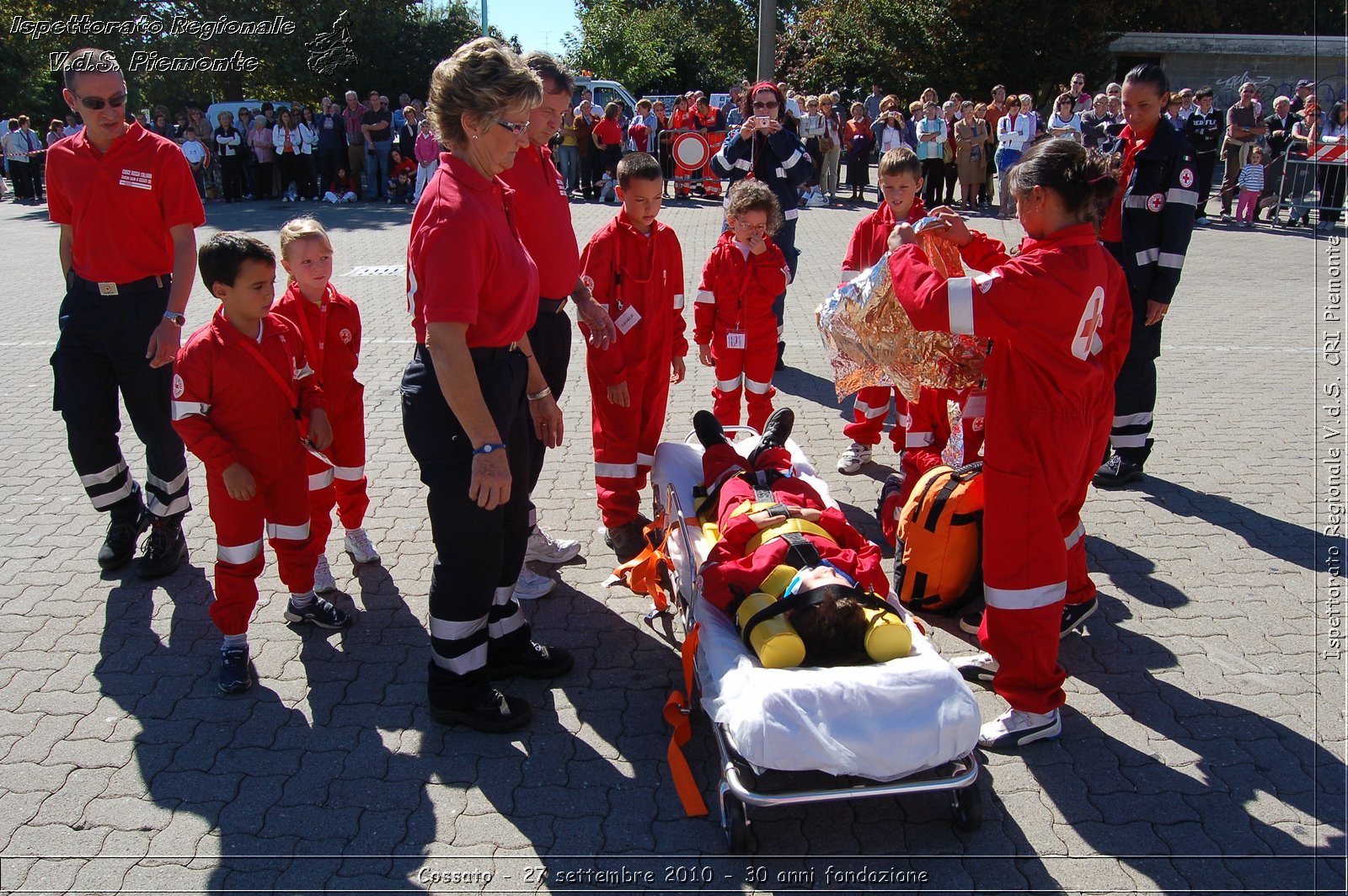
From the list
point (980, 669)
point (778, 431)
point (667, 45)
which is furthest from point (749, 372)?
point (667, 45)

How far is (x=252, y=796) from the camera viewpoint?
328 cm

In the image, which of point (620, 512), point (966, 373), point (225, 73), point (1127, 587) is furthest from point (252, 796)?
point (225, 73)

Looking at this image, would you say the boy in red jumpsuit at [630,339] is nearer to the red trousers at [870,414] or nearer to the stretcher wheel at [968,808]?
the red trousers at [870,414]

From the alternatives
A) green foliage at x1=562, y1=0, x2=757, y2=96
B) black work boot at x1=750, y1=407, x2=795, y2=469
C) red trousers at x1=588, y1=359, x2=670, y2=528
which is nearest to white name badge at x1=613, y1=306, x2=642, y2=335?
red trousers at x1=588, y1=359, x2=670, y2=528

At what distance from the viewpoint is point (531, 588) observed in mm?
4617

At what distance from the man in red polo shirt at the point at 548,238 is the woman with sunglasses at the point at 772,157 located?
3.82 m

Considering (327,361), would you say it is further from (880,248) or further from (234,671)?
(880,248)

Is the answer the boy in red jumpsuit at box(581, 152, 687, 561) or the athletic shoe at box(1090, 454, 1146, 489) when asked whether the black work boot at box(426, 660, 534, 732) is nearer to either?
the boy in red jumpsuit at box(581, 152, 687, 561)

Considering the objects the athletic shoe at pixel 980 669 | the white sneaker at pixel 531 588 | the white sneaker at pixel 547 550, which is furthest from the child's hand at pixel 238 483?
the athletic shoe at pixel 980 669

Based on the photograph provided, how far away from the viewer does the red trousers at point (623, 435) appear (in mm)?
5082

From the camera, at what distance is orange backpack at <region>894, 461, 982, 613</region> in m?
4.34

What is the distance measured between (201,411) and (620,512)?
7.07ft

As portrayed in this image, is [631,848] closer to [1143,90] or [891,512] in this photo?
[891,512]

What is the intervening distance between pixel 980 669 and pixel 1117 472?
2650mm
